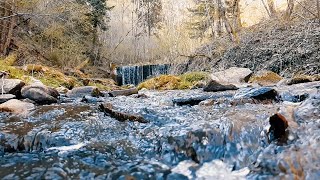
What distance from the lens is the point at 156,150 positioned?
2523 millimetres

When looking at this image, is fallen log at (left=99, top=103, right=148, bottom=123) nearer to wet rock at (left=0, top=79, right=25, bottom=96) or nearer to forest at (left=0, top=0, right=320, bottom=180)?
forest at (left=0, top=0, right=320, bottom=180)

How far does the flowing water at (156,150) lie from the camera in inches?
78.0

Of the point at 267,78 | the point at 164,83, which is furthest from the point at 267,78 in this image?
the point at 164,83

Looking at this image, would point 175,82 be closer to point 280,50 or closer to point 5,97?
point 280,50

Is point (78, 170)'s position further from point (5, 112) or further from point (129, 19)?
point (129, 19)

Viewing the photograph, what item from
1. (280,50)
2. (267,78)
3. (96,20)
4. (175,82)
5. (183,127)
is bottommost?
(183,127)

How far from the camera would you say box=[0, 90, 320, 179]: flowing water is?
1980 mm

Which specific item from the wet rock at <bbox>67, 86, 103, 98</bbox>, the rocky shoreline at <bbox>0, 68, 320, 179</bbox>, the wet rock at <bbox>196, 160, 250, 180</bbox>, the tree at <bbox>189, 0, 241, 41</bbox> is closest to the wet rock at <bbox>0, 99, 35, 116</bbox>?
the rocky shoreline at <bbox>0, 68, 320, 179</bbox>

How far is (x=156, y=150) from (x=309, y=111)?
4.34 feet

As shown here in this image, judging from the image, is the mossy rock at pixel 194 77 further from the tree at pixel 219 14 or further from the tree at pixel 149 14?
the tree at pixel 149 14

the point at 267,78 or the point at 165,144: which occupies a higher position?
the point at 267,78

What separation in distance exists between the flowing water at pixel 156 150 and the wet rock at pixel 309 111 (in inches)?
7.2

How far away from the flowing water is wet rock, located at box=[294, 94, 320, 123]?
18 centimetres

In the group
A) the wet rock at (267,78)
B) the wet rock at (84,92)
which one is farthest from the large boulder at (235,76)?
the wet rock at (84,92)
